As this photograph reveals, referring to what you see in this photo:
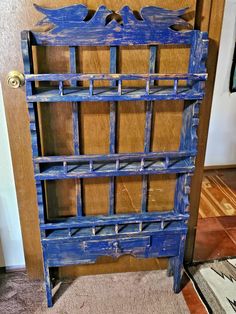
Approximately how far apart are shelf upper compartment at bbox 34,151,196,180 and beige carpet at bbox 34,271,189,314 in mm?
635

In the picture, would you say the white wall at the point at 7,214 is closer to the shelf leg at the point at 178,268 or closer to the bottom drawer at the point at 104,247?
the bottom drawer at the point at 104,247

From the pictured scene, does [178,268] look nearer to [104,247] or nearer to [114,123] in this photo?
[104,247]

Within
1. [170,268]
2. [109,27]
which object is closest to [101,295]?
[170,268]

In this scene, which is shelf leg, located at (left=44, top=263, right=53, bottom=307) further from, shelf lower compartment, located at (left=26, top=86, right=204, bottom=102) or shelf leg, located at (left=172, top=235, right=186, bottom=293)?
shelf lower compartment, located at (left=26, top=86, right=204, bottom=102)

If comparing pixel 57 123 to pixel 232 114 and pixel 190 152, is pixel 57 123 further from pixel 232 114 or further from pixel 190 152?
pixel 232 114

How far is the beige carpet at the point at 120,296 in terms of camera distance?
1530mm

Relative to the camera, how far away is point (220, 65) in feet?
8.29

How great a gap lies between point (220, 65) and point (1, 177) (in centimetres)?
181

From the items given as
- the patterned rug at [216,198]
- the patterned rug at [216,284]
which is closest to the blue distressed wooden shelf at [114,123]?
the patterned rug at [216,284]

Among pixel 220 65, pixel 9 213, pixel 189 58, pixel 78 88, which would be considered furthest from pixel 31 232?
pixel 220 65

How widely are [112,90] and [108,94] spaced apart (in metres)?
0.05

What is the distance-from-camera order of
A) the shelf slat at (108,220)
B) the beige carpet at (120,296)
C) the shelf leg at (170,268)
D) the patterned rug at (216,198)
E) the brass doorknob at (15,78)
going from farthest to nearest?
the patterned rug at (216,198), the shelf leg at (170,268), the beige carpet at (120,296), the shelf slat at (108,220), the brass doorknob at (15,78)

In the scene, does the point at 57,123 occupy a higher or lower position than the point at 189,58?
lower

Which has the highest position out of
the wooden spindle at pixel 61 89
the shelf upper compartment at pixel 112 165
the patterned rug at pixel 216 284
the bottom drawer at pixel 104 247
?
the wooden spindle at pixel 61 89
